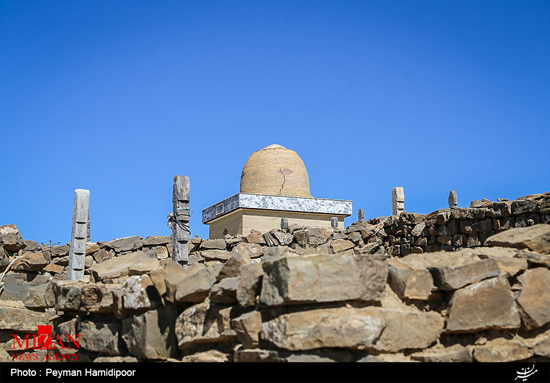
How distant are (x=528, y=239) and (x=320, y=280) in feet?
7.18

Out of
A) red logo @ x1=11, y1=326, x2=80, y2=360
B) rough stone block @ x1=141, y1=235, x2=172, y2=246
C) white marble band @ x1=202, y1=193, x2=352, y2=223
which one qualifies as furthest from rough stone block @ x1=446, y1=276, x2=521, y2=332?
white marble band @ x1=202, y1=193, x2=352, y2=223

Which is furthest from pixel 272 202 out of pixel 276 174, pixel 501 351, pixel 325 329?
pixel 325 329

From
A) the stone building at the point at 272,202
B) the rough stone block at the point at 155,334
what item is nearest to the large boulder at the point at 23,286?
the rough stone block at the point at 155,334

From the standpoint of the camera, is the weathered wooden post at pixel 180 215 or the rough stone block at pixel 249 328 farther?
the weathered wooden post at pixel 180 215

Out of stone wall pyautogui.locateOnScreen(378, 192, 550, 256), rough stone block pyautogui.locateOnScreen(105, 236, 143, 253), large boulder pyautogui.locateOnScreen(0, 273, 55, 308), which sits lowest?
large boulder pyautogui.locateOnScreen(0, 273, 55, 308)

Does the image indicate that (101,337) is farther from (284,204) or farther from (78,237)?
(284,204)

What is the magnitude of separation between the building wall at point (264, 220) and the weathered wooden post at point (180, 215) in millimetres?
14087

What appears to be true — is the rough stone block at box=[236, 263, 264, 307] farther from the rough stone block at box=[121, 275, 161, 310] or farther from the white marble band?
the white marble band

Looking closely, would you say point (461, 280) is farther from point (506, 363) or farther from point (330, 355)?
point (330, 355)

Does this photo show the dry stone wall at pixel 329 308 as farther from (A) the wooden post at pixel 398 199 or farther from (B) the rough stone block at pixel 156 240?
(A) the wooden post at pixel 398 199

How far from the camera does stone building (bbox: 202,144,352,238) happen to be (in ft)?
82.1

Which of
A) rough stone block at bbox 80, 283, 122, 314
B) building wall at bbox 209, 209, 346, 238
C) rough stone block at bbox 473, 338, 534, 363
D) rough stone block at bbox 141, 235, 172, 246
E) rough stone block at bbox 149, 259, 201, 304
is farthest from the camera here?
building wall at bbox 209, 209, 346, 238

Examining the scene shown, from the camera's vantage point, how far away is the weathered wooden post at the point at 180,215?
10023mm

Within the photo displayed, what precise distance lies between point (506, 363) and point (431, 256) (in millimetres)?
994
